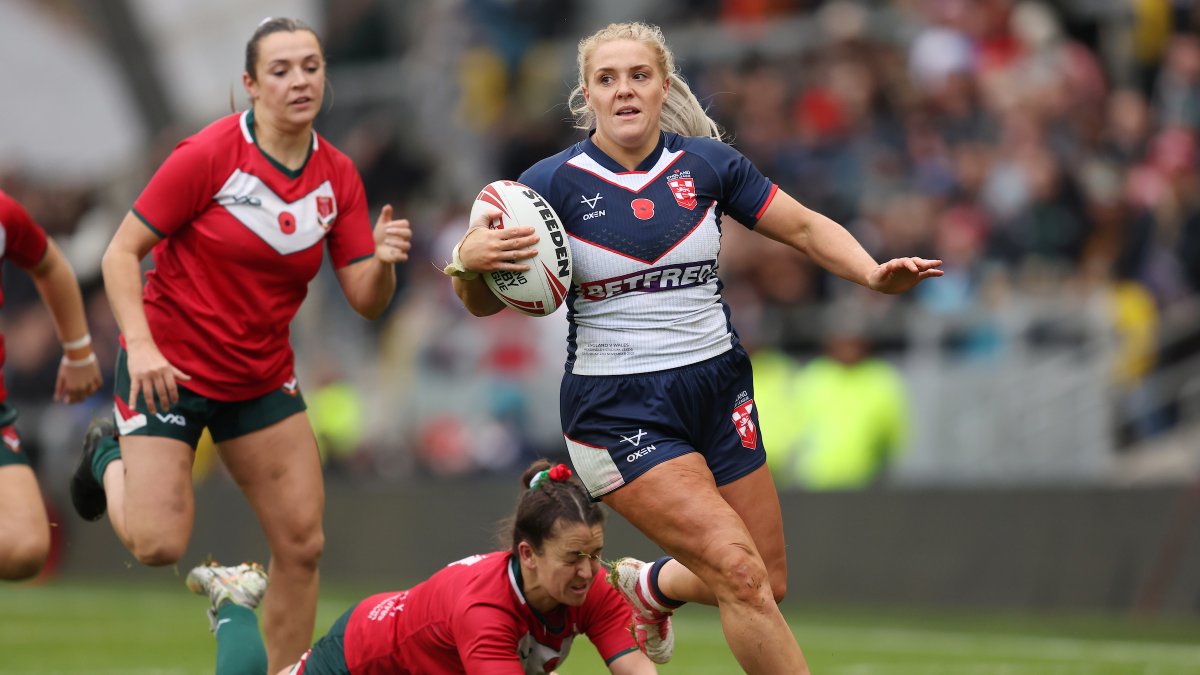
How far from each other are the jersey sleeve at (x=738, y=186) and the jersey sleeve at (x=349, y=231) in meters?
1.64

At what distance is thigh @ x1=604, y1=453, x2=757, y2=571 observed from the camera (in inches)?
224

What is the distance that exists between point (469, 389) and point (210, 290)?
8.11 m

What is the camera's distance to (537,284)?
5836 millimetres

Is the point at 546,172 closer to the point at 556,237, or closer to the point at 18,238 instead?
the point at 556,237

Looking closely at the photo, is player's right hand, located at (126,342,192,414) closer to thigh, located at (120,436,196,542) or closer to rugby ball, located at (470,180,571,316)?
thigh, located at (120,436,196,542)

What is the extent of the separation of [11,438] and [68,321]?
711mm

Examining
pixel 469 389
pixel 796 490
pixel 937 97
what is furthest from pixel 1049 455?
pixel 469 389

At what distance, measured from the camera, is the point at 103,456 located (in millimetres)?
7195

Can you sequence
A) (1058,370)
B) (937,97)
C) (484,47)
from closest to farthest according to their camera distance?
(1058,370), (937,97), (484,47)

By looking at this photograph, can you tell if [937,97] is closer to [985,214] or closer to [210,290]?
[985,214]

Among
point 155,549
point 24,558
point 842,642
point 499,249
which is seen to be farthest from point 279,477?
point 842,642

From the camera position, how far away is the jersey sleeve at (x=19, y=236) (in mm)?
6941

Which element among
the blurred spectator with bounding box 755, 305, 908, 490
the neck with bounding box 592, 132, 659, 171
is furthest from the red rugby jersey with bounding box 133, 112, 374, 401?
the blurred spectator with bounding box 755, 305, 908, 490

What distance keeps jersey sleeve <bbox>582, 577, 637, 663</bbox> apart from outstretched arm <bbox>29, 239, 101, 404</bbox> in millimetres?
2581
